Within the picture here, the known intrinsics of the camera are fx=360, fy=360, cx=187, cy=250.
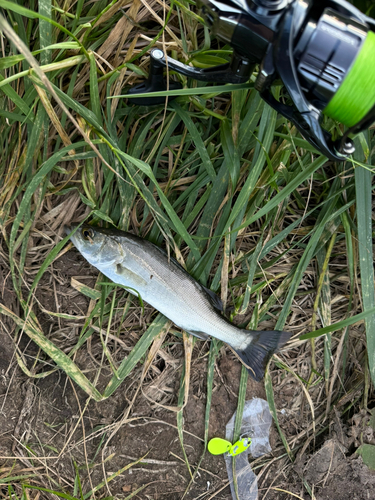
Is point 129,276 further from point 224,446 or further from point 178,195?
point 224,446

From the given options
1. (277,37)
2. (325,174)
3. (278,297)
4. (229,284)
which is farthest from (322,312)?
(277,37)

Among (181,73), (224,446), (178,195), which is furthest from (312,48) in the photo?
(224,446)

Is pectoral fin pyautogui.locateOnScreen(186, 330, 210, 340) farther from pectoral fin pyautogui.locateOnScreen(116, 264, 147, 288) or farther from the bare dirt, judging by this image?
pectoral fin pyautogui.locateOnScreen(116, 264, 147, 288)

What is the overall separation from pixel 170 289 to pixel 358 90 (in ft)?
4.42

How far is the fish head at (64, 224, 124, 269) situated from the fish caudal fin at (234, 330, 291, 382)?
2.88ft

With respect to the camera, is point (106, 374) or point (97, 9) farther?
point (106, 374)

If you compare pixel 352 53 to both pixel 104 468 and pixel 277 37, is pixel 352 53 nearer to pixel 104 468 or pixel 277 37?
pixel 277 37

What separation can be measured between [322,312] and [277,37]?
1.63 m

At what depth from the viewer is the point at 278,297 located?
89.0 inches

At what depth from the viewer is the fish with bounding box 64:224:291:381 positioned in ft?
6.79

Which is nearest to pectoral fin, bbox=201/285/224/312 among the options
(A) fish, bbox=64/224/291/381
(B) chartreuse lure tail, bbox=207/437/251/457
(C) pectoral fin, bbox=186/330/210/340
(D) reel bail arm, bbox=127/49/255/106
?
(A) fish, bbox=64/224/291/381

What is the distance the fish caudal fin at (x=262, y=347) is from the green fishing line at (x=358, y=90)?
1275mm

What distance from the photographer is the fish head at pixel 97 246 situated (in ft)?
6.68

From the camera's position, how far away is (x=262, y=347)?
2109 millimetres
